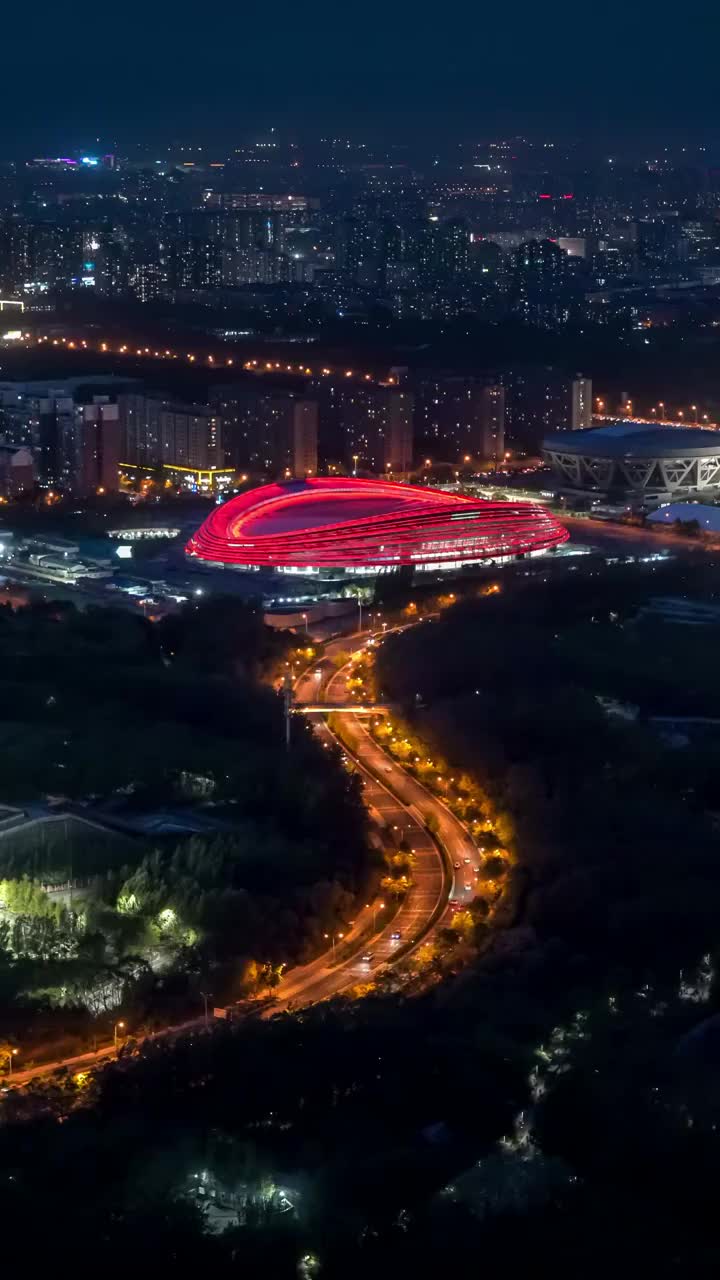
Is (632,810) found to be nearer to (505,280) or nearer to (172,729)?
(172,729)

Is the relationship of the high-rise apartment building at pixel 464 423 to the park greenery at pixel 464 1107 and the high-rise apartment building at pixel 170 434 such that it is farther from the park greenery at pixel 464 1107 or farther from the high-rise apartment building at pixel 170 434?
the park greenery at pixel 464 1107

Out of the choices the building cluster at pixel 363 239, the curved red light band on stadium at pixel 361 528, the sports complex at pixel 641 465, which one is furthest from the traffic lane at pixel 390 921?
the building cluster at pixel 363 239

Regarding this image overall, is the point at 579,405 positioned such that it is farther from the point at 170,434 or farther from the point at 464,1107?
the point at 464,1107

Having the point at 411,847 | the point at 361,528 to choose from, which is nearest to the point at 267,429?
the point at 361,528

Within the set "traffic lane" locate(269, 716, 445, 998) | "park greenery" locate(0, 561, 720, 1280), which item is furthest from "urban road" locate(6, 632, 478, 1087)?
"park greenery" locate(0, 561, 720, 1280)

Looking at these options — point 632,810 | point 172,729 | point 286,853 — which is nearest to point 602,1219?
point 286,853
